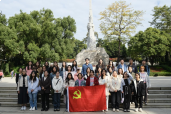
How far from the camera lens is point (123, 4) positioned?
1155 inches

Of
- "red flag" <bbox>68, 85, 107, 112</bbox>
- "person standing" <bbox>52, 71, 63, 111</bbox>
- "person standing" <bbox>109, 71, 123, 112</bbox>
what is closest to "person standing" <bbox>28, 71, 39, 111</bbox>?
"person standing" <bbox>52, 71, 63, 111</bbox>

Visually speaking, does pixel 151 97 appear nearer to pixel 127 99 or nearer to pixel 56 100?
pixel 127 99

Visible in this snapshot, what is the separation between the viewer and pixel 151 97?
8148mm

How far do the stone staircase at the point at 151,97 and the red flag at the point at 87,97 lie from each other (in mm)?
1098

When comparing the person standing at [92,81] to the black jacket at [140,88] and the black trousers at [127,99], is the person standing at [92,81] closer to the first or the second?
the black trousers at [127,99]

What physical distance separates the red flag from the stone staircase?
110cm

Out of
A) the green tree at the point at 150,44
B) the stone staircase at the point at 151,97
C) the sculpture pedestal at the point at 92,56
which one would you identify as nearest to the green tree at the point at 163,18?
the green tree at the point at 150,44

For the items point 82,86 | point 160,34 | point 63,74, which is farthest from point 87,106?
point 160,34

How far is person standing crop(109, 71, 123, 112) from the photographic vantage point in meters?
6.79

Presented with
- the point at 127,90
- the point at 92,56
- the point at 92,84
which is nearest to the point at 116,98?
the point at 127,90

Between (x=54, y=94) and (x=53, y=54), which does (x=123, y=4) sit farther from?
(x=54, y=94)

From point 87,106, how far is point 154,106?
3.26 m

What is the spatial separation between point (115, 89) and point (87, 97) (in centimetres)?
126

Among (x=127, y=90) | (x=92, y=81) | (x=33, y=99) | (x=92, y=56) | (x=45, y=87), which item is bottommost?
(x=33, y=99)
